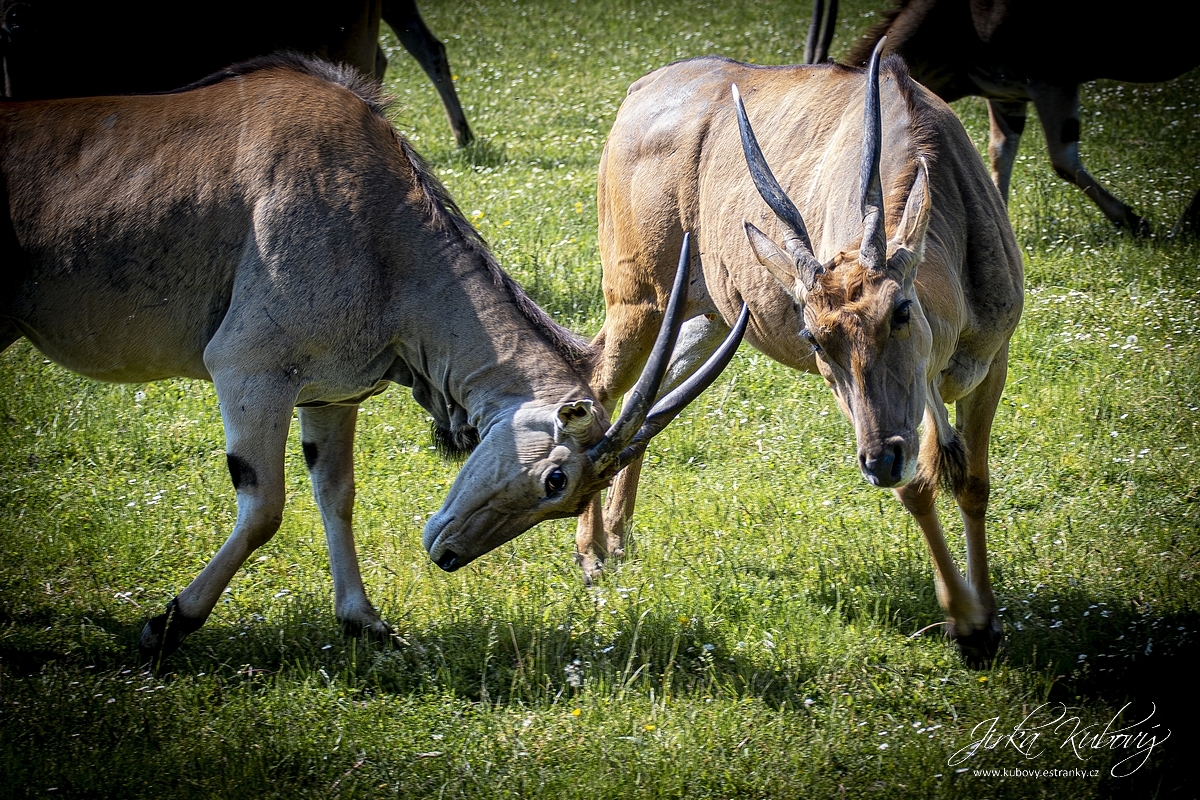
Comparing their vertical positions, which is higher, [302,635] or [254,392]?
[254,392]

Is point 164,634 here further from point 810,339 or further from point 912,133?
point 912,133

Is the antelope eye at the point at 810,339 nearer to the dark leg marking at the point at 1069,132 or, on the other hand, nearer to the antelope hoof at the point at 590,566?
the antelope hoof at the point at 590,566

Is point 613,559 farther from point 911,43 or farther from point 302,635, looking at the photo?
point 911,43

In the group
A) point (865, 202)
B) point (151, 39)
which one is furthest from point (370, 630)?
point (151, 39)

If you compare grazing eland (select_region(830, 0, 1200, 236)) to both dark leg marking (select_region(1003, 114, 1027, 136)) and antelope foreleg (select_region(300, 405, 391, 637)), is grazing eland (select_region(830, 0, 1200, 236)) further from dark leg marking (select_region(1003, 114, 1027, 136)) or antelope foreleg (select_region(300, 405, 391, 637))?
antelope foreleg (select_region(300, 405, 391, 637))

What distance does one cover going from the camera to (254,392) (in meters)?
4.48

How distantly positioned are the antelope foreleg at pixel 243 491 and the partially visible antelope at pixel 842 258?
1.68 m

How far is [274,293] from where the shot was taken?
14.9 feet

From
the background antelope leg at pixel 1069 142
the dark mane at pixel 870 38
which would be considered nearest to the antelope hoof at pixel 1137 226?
the background antelope leg at pixel 1069 142

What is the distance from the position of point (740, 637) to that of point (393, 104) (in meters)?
2.79

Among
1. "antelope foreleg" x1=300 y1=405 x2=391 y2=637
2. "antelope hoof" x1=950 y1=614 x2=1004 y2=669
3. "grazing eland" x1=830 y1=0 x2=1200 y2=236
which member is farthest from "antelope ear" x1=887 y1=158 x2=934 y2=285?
"grazing eland" x1=830 y1=0 x2=1200 y2=236

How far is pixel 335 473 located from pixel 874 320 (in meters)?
2.53

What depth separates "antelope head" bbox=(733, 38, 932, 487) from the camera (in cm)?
397

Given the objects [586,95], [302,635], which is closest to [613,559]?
[302,635]
